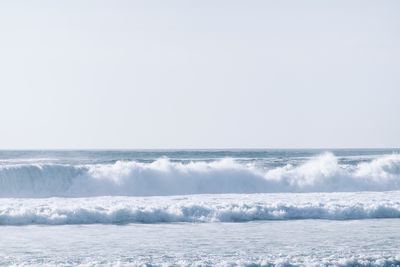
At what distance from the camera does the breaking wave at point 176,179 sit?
2989cm

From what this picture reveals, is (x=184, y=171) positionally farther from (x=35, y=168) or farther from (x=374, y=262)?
(x=374, y=262)

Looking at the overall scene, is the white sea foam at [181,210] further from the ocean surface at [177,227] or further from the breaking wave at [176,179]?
the breaking wave at [176,179]

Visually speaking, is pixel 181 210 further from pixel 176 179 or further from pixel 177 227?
pixel 176 179

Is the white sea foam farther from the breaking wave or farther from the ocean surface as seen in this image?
the breaking wave

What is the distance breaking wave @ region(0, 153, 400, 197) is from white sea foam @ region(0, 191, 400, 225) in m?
9.60

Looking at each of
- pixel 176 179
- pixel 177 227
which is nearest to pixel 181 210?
pixel 177 227

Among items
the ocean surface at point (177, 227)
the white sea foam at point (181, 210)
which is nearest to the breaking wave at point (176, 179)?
the ocean surface at point (177, 227)

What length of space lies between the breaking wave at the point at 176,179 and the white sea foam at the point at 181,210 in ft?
31.5

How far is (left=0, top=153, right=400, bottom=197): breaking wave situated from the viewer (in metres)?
29.9

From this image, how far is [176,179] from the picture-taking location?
107ft

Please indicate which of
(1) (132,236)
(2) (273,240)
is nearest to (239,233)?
(2) (273,240)

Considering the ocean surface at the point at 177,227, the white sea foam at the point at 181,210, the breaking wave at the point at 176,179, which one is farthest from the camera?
the breaking wave at the point at 176,179

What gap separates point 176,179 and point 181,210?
13954 mm

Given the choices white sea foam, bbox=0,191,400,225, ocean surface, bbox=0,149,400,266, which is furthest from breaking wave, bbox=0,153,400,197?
white sea foam, bbox=0,191,400,225
